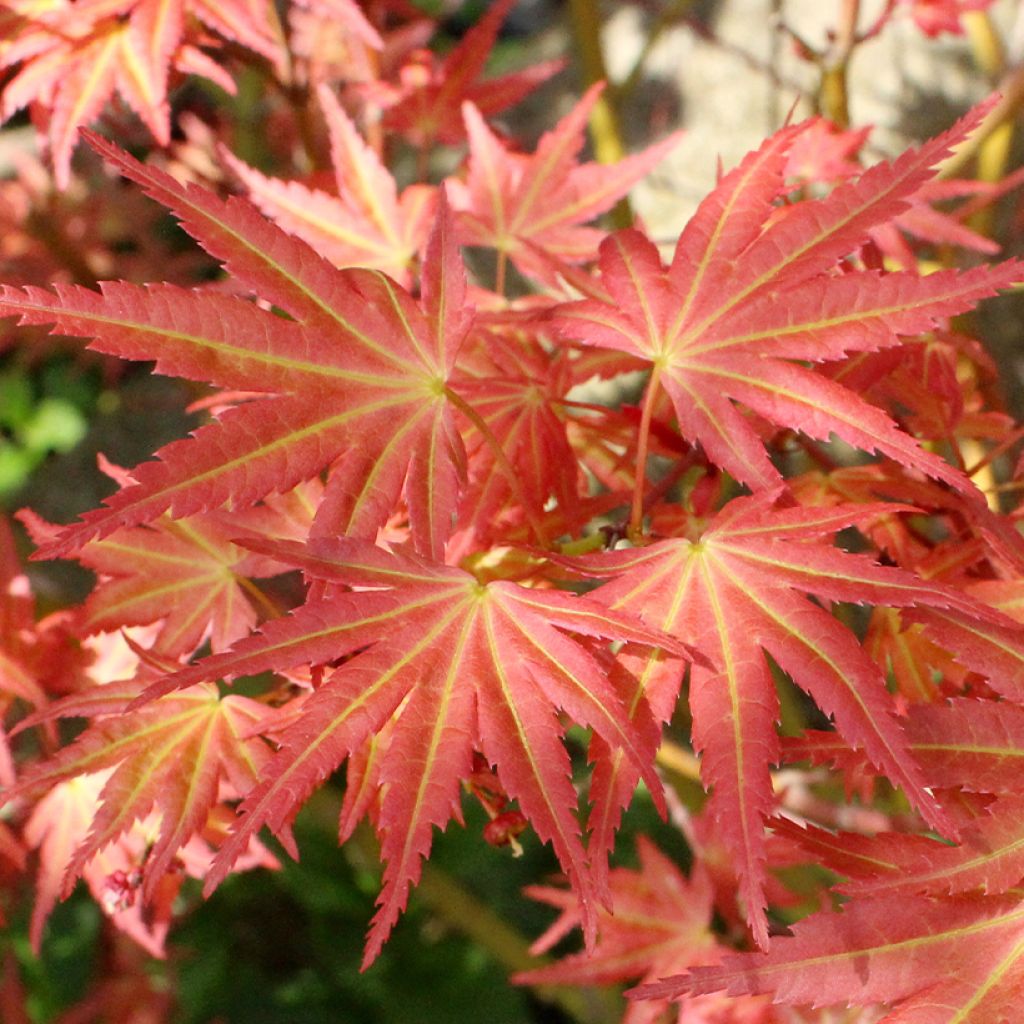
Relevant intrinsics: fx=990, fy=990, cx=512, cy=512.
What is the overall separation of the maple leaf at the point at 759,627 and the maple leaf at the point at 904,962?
38mm

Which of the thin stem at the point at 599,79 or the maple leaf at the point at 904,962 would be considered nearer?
the maple leaf at the point at 904,962

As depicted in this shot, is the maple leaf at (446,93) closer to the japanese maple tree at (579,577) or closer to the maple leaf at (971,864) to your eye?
the japanese maple tree at (579,577)

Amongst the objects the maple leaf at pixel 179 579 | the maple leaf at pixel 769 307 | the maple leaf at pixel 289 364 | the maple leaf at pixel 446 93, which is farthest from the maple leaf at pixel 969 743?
the maple leaf at pixel 446 93

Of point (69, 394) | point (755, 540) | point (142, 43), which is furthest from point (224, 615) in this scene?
point (69, 394)

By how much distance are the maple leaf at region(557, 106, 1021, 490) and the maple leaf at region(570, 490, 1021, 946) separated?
4 centimetres

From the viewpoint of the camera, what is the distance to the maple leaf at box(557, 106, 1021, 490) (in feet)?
1.92

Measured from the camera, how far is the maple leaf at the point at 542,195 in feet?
3.07

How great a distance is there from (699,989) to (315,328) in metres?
0.44

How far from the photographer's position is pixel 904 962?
1.81 ft

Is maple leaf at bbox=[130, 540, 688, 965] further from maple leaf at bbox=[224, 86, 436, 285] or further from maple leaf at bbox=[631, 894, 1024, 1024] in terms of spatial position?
maple leaf at bbox=[224, 86, 436, 285]

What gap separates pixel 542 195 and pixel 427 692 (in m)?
0.56

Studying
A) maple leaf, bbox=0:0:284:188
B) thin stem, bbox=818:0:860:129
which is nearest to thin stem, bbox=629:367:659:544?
maple leaf, bbox=0:0:284:188

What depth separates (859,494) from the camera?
2.36 ft

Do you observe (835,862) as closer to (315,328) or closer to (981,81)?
(315,328)
